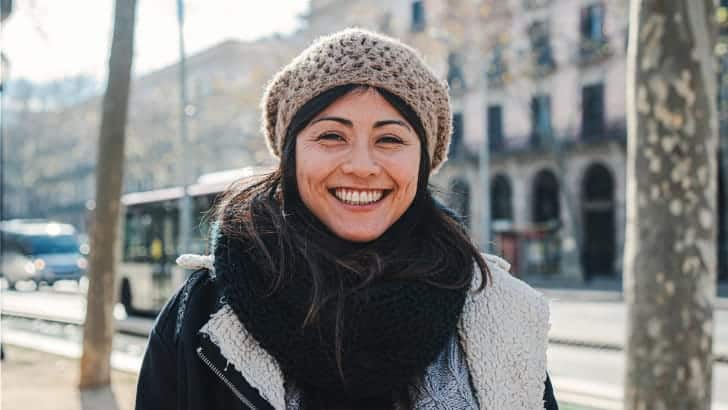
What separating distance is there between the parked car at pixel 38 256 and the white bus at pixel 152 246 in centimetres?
1379

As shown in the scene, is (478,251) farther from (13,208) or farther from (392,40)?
(13,208)

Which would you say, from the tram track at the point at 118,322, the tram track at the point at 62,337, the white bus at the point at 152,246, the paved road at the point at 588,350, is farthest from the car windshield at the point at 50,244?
the white bus at the point at 152,246

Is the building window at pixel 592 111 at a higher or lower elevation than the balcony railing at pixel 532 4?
lower

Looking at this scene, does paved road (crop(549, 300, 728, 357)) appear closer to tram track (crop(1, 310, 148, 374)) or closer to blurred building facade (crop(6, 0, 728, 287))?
tram track (crop(1, 310, 148, 374))

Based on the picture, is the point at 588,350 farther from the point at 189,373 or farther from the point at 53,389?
the point at 189,373

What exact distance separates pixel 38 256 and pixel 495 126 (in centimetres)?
1982

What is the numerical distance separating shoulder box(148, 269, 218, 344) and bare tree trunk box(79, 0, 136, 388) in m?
5.56

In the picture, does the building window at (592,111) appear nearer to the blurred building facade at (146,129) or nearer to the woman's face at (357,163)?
the blurred building facade at (146,129)

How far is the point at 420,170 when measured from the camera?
2020 mm

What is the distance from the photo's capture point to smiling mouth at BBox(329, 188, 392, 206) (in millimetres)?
1917

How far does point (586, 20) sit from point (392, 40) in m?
31.1

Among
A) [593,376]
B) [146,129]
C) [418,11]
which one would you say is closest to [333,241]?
[593,376]

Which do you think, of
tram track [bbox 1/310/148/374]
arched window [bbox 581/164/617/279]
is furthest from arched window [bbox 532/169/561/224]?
tram track [bbox 1/310/148/374]

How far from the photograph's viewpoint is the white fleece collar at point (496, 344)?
69.9 inches
